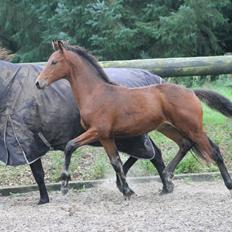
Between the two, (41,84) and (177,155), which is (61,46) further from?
(177,155)

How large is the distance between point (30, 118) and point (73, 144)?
25.3 inches

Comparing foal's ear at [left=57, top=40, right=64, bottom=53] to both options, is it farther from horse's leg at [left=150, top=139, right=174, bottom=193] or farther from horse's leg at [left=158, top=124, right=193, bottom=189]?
horse's leg at [left=150, top=139, right=174, bottom=193]

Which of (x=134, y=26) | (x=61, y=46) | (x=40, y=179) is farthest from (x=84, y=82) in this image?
(x=134, y=26)

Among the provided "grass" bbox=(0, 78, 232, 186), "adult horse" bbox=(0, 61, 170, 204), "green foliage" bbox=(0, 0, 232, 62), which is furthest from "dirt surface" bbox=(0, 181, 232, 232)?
"green foliage" bbox=(0, 0, 232, 62)

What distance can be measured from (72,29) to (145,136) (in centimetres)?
831

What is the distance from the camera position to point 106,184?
8.56 meters

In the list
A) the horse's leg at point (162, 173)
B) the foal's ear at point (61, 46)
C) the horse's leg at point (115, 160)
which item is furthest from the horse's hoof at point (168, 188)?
the foal's ear at point (61, 46)

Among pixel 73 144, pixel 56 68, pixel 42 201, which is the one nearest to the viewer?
pixel 73 144

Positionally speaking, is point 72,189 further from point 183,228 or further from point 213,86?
point 213,86

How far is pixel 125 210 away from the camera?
6656 mm

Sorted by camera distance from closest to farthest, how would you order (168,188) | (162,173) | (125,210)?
(125,210) < (168,188) < (162,173)

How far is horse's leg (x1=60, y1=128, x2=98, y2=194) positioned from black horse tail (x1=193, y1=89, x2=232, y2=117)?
A: 1373mm

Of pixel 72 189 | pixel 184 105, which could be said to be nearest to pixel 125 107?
pixel 184 105

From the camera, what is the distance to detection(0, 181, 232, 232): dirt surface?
19.2 feet
